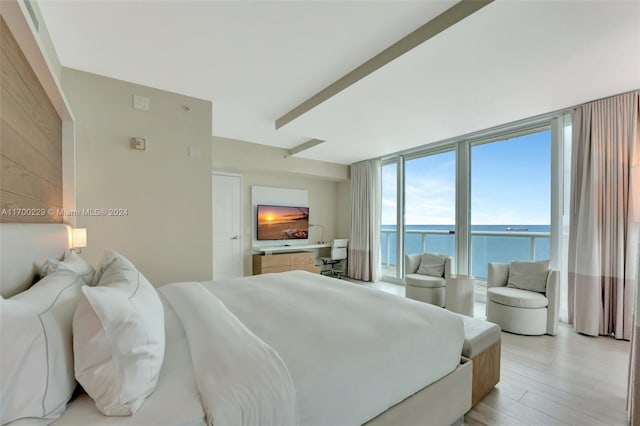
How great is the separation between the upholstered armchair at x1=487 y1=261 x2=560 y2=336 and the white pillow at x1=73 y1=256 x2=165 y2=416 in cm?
348

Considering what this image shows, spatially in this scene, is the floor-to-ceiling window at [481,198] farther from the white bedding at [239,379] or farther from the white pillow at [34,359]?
the white pillow at [34,359]

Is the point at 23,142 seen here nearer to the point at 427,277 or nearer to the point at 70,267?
the point at 70,267

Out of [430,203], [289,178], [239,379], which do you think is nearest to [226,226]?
[289,178]

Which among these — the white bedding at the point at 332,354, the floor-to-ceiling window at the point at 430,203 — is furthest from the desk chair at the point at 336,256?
the white bedding at the point at 332,354

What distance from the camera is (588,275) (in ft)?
9.62

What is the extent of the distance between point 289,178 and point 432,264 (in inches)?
139

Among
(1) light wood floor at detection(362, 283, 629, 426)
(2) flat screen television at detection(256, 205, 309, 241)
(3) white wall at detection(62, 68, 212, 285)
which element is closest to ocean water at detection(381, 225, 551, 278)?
(1) light wood floor at detection(362, 283, 629, 426)

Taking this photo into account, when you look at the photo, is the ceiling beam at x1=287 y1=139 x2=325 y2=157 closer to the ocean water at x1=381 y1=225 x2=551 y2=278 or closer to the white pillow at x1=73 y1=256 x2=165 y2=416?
the ocean water at x1=381 y1=225 x2=551 y2=278

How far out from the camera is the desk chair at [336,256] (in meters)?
5.86

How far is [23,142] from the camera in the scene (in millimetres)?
1320

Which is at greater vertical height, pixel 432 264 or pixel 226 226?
pixel 226 226

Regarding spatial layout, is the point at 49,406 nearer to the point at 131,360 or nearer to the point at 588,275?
the point at 131,360

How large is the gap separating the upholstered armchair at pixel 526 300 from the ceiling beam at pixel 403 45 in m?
2.86

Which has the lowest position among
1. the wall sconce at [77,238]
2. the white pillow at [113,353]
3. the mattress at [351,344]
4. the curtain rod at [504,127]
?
the mattress at [351,344]
